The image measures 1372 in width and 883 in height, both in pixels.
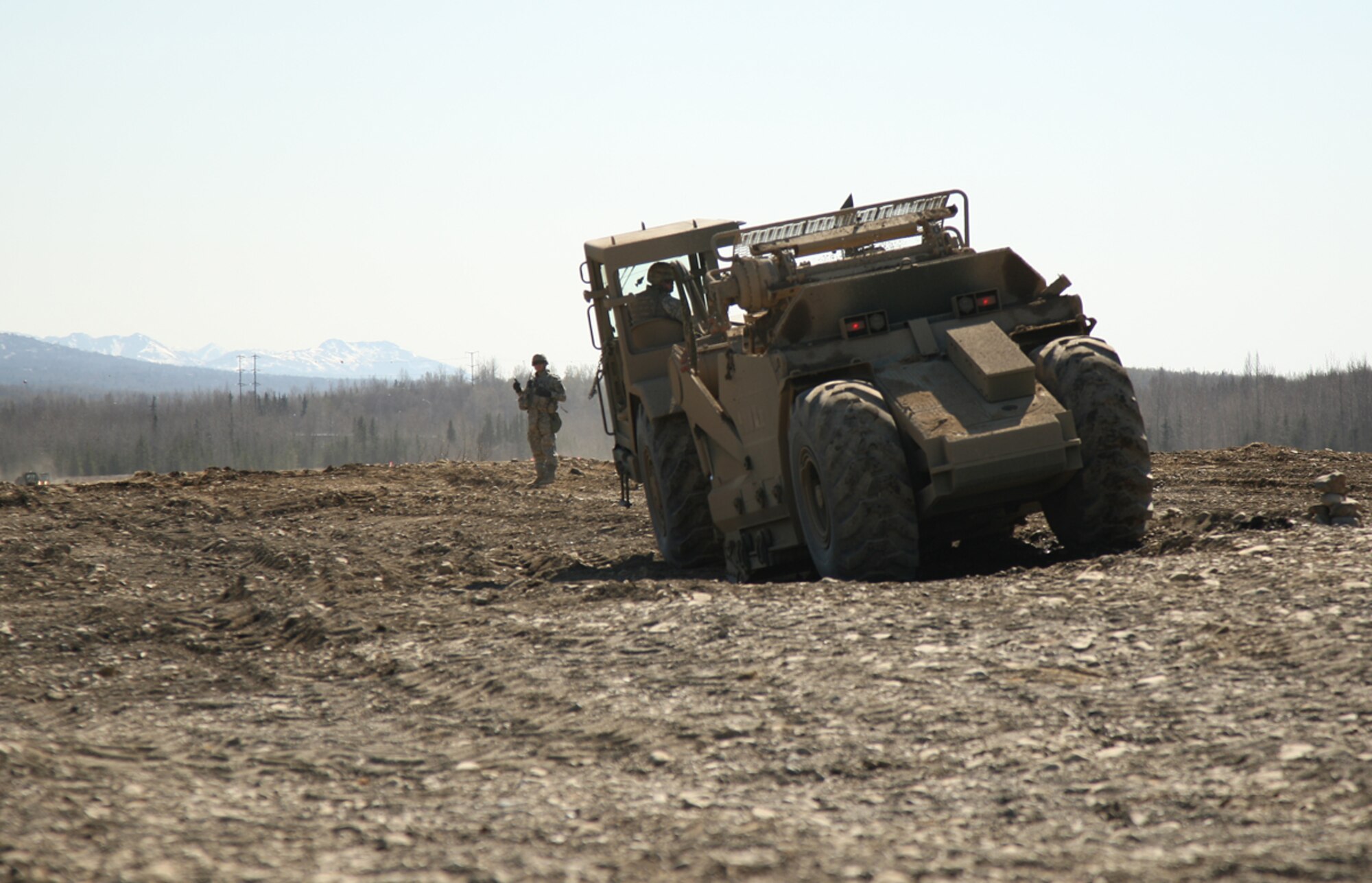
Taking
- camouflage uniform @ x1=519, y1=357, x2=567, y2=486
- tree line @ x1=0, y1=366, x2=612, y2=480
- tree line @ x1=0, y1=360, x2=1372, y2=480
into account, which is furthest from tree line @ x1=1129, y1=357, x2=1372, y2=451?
camouflage uniform @ x1=519, y1=357, x2=567, y2=486

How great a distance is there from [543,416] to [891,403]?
12514 millimetres

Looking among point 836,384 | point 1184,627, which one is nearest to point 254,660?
point 836,384

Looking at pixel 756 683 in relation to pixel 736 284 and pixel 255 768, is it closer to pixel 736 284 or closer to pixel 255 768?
pixel 255 768

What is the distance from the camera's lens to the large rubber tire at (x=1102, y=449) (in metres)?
8.52

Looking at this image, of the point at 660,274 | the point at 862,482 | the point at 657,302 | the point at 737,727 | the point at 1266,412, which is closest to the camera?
the point at 737,727

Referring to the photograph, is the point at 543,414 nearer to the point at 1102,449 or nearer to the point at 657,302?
the point at 657,302

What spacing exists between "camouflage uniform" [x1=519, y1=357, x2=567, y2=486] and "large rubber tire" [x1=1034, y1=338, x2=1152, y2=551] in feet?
40.5

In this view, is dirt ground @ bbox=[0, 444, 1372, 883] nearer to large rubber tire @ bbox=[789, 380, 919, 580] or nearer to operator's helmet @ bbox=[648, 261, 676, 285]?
large rubber tire @ bbox=[789, 380, 919, 580]

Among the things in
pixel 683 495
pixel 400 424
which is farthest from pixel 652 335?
pixel 400 424

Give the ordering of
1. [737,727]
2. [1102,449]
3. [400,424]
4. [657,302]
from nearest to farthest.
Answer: [737,727] → [1102,449] → [657,302] → [400,424]

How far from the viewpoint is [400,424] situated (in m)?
168

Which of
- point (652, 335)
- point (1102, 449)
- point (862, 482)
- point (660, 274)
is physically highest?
point (660, 274)

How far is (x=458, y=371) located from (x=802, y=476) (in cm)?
17265

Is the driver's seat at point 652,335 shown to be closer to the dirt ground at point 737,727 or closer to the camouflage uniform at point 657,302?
the camouflage uniform at point 657,302
